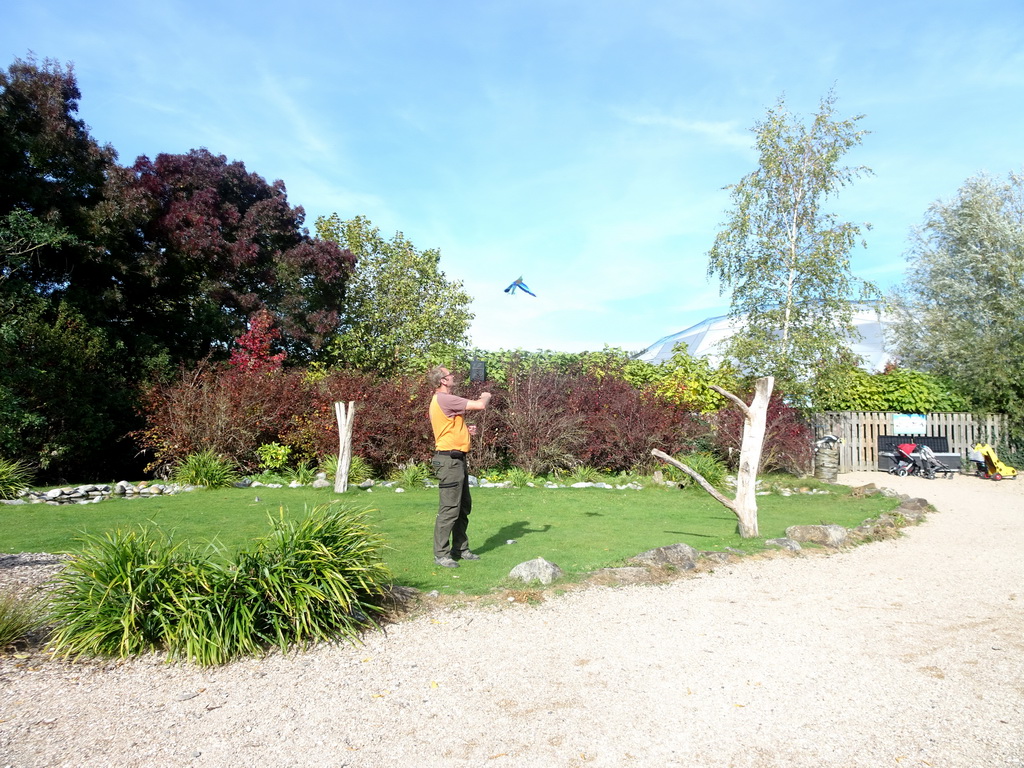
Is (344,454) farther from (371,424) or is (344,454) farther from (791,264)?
(791,264)

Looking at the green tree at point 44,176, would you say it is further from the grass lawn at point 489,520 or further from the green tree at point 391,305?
the green tree at point 391,305

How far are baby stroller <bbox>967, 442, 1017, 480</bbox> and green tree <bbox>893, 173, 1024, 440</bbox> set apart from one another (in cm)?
237

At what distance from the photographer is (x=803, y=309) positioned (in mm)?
16406

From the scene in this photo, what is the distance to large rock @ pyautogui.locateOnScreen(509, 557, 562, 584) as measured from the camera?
5.58m

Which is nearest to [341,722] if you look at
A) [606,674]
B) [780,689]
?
[606,674]

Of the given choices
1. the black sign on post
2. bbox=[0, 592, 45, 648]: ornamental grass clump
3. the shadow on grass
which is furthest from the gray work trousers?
bbox=[0, 592, 45, 648]: ornamental grass clump

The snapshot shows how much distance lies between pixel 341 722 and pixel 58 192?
1409cm

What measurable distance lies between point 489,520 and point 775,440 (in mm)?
7837

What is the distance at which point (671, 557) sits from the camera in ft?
20.7

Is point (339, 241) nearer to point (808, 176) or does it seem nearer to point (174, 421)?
point (174, 421)

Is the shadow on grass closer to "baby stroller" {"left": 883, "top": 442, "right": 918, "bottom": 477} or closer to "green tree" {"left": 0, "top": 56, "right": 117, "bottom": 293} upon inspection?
"green tree" {"left": 0, "top": 56, "right": 117, "bottom": 293}

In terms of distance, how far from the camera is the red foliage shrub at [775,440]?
552 inches

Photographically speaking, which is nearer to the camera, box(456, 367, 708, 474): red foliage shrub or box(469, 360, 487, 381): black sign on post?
box(469, 360, 487, 381): black sign on post

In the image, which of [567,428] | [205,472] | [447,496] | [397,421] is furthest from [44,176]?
[447,496]
